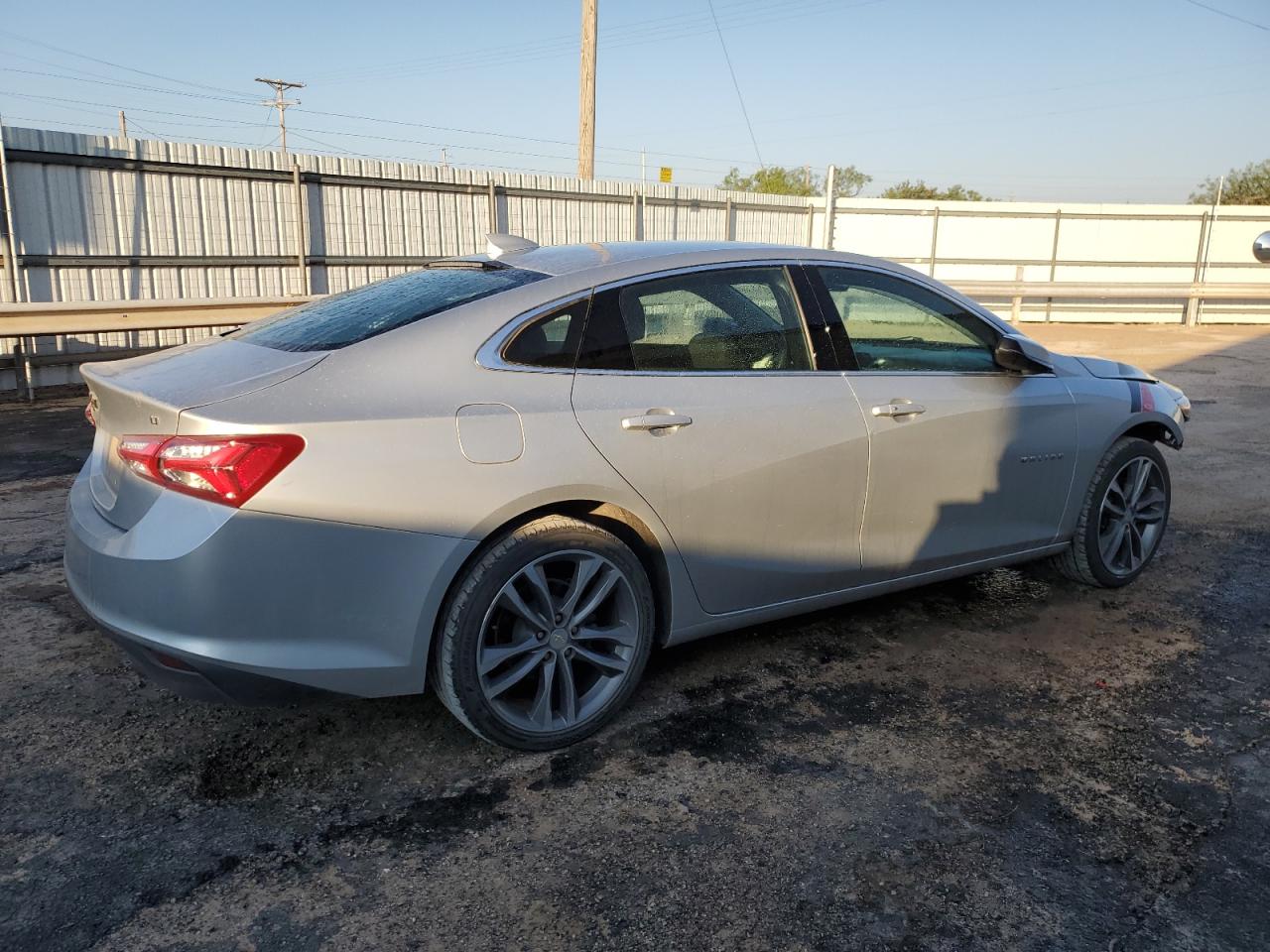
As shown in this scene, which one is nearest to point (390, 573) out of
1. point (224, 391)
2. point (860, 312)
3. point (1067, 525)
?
point (224, 391)

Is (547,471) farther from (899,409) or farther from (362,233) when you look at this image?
(362,233)

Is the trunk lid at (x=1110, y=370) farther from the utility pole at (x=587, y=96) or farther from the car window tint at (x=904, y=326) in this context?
the utility pole at (x=587, y=96)

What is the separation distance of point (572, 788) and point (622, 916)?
0.62 metres

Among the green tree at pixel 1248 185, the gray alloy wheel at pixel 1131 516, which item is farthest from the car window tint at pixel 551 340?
the green tree at pixel 1248 185

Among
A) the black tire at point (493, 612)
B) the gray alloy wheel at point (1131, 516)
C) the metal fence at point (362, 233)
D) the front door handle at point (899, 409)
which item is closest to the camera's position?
the black tire at point (493, 612)

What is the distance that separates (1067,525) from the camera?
4613mm

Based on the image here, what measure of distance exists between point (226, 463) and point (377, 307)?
94 centimetres

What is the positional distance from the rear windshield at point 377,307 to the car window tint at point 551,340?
0.66ft

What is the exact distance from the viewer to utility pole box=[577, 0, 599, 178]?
18.8 meters

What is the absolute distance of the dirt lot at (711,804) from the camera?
2.44 metres

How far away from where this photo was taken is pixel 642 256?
3623 millimetres

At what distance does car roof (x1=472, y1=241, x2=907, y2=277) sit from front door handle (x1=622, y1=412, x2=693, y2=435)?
545 mm

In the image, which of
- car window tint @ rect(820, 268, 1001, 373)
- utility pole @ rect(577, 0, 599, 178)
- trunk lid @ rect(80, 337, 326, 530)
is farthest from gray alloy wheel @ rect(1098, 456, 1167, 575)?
utility pole @ rect(577, 0, 599, 178)

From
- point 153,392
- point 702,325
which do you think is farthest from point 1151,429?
point 153,392
